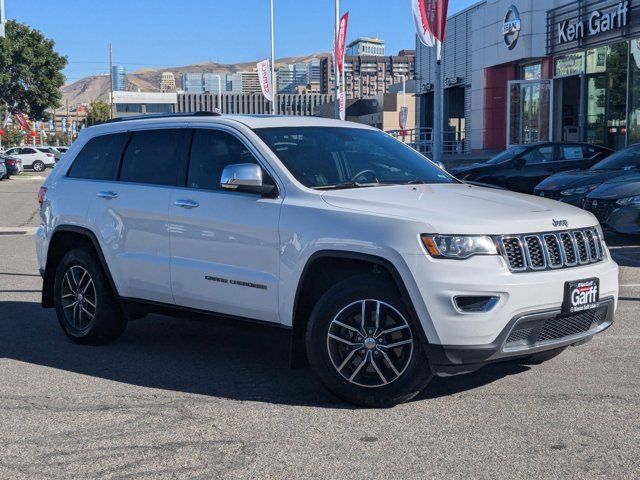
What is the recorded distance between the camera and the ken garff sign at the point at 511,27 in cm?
3197

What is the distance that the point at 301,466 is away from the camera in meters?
4.18

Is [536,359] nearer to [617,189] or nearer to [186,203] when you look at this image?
[186,203]

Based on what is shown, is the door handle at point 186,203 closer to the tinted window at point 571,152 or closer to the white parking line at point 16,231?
the white parking line at point 16,231

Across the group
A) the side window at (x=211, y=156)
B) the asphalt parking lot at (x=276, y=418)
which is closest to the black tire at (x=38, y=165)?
the asphalt parking lot at (x=276, y=418)

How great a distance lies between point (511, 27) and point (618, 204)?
2209 centimetres

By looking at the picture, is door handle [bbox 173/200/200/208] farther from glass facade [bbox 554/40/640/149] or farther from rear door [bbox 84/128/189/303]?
glass facade [bbox 554/40/640/149]

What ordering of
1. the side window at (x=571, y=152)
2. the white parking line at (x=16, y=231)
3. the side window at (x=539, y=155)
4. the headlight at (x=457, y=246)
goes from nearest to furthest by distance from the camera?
the headlight at (x=457, y=246) < the white parking line at (x=16, y=231) < the side window at (x=571, y=152) < the side window at (x=539, y=155)

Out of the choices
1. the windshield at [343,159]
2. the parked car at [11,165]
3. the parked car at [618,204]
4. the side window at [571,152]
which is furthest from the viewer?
the parked car at [11,165]

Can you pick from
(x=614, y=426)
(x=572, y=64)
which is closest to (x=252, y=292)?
(x=614, y=426)

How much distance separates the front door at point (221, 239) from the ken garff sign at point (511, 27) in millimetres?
28052

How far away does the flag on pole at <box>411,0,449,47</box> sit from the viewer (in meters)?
21.5

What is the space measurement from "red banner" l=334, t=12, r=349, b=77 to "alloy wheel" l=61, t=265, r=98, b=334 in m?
26.5

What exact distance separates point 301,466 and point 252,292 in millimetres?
1591

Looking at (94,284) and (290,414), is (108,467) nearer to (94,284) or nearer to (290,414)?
(290,414)
